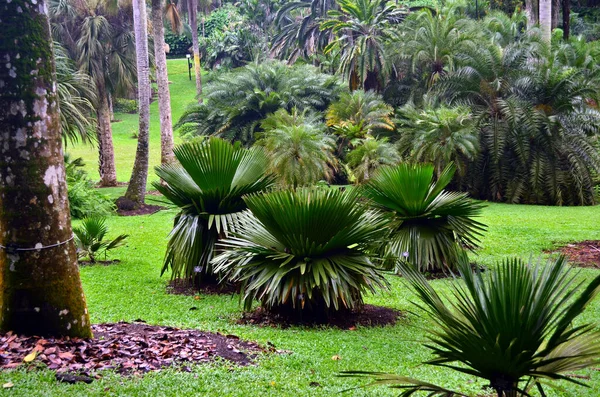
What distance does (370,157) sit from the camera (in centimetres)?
2102

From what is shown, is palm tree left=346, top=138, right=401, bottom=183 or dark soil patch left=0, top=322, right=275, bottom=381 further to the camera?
palm tree left=346, top=138, right=401, bottom=183

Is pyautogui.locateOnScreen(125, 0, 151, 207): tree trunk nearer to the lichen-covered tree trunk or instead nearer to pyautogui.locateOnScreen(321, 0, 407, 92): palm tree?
pyautogui.locateOnScreen(321, 0, 407, 92): palm tree

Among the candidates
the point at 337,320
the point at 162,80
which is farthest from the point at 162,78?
the point at 337,320

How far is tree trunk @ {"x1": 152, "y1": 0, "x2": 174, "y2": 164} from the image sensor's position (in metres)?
21.3

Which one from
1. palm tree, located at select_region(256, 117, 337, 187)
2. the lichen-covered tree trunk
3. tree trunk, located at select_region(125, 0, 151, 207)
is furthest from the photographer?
tree trunk, located at select_region(125, 0, 151, 207)

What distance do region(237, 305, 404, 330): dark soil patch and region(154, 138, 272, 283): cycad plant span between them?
155 cm

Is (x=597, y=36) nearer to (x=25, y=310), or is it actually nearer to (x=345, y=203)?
(x=345, y=203)

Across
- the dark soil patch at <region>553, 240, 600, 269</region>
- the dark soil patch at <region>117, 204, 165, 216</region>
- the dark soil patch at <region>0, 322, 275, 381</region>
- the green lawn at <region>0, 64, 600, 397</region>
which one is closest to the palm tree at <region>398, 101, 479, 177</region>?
the green lawn at <region>0, 64, 600, 397</region>

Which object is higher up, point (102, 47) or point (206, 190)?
point (102, 47)

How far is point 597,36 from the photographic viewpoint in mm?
36781

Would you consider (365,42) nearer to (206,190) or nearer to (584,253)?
(584,253)

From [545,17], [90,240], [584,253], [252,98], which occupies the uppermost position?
[545,17]

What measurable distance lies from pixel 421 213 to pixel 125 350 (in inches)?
235

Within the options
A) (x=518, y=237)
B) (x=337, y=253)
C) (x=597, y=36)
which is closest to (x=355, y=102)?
(x=518, y=237)
